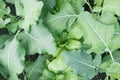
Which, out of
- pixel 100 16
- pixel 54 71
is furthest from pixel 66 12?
pixel 54 71

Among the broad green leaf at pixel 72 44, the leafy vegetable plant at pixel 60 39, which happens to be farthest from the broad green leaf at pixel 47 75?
the broad green leaf at pixel 72 44

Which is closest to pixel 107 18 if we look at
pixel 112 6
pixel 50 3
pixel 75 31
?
pixel 112 6

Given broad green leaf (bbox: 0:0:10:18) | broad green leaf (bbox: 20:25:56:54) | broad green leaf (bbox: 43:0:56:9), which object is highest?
broad green leaf (bbox: 0:0:10:18)

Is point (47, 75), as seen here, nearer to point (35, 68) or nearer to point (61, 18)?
point (35, 68)

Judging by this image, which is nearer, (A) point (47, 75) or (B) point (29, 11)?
(B) point (29, 11)

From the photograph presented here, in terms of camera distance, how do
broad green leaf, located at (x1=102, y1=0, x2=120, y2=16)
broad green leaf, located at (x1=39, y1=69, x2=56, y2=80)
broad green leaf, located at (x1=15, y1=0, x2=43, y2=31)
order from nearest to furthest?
broad green leaf, located at (x1=15, y1=0, x2=43, y2=31), broad green leaf, located at (x1=102, y1=0, x2=120, y2=16), broad green leaf, located at (x1=39, y1=69, x2=56, y2=80)

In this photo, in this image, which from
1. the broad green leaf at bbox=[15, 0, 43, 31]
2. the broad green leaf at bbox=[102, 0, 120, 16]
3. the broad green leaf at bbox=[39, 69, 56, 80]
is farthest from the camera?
the broad green leaf at bbox=[39, 69, 56, 80]

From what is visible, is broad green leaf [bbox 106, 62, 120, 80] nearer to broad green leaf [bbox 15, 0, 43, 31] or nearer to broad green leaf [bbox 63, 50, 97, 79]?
broad green leaf [bbox 63, 50, 97, 79]

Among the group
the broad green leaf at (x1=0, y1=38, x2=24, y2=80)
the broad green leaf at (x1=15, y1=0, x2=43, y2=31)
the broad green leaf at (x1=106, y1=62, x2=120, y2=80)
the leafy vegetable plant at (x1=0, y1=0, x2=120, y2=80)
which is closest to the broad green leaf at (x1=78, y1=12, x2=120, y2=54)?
the leafy vegetable plant at (x1=0, y1=0, x2=120, y2=80)
